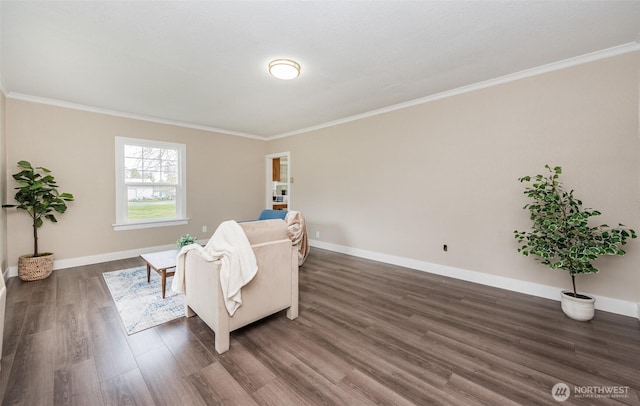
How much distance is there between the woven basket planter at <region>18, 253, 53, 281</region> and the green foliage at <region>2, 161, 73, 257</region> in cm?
20

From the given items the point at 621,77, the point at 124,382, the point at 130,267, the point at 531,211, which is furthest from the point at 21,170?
the point at 621,77

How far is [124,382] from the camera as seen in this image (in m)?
1.61

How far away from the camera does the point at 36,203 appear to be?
3463 millimetres

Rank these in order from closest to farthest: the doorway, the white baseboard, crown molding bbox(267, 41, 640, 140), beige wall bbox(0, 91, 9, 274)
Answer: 1. crown molding bbox(267, 41, 640, 140)
2. the white baseboard
3. beige wall bbox(0, 91, 9, 274)
4. the doorway

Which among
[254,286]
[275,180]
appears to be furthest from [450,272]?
[275,180]

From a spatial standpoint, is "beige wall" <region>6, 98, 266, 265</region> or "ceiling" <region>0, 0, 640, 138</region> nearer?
"ceiling" <region>0, 0, 640, 138</region>

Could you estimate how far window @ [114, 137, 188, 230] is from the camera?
441 cm

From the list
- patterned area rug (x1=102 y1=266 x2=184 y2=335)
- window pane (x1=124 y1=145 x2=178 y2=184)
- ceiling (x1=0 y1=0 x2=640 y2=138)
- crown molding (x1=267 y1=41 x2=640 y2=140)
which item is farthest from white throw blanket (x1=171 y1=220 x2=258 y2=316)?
window pane (x1=124 y1=145 x2=178 y2=184)

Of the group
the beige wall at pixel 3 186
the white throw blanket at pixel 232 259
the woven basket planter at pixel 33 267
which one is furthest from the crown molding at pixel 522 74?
the woven basket planter at pixel 33 267

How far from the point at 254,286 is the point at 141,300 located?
163cm

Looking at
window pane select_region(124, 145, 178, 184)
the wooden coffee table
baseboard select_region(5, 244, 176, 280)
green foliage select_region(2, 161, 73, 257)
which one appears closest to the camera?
the wooden coffee table

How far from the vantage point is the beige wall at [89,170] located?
360cm

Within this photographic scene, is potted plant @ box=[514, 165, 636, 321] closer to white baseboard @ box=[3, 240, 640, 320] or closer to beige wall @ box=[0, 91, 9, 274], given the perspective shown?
white baseboard @ box=[3, 240, 640, 320]

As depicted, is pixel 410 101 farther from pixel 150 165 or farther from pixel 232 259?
pixel 150 165
